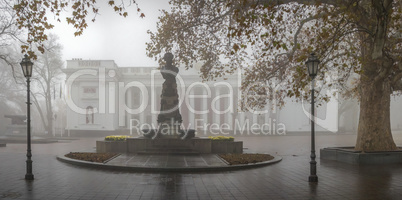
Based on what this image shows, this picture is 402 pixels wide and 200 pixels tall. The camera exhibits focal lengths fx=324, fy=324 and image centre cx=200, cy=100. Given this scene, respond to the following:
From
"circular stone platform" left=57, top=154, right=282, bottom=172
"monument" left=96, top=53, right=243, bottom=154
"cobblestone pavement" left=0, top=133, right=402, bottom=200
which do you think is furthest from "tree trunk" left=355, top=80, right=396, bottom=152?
"monument" left=96, top=53, right=243, bottom=154

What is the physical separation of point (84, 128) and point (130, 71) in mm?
13883

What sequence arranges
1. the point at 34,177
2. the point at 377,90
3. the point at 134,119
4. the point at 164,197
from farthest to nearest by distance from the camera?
the point at 134,119
the point at 377,90
the point at 34,177
the point at 164,197

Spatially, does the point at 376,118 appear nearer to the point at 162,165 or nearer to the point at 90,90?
the point at 162,165

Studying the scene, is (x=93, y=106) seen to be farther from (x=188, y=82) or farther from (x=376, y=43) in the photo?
(x=376, y=43)

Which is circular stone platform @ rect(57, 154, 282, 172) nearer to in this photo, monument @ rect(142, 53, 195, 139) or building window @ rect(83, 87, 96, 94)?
monument @ rect(142, 53, 195, 139)

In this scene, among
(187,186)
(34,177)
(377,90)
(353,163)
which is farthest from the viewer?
(377,90)

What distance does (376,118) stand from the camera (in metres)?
14.8

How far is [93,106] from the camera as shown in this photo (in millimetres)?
52656

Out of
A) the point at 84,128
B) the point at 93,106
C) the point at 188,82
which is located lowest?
the point at 84,128

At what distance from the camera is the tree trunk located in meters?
14.8

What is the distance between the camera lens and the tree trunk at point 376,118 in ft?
48.4

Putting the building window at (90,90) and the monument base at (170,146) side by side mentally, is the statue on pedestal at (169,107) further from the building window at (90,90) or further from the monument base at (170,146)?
the building window at (90,90)

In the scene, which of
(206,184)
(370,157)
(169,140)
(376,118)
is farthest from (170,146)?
(376,118)

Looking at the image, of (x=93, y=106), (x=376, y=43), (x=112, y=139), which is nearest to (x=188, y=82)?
(x=93, y=106)
